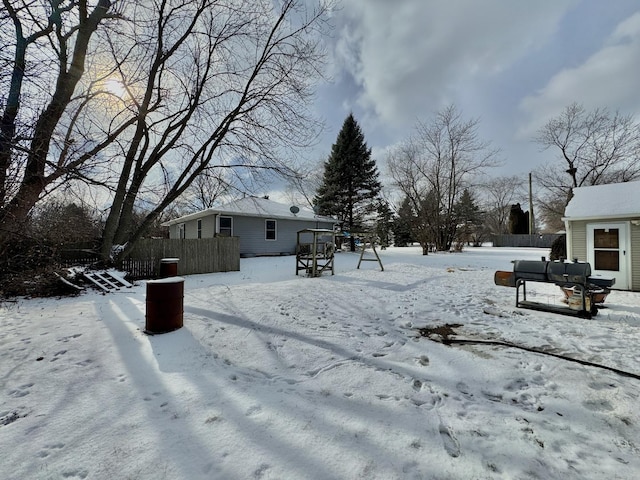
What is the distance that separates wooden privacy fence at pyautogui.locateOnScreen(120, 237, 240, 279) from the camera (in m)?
9.78

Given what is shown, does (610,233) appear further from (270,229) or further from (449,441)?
(270,229)

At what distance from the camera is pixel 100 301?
20.6ft

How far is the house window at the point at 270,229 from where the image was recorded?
17781mm

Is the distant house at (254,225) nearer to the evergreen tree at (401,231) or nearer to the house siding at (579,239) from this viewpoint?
the evergreen tree at (401,231)

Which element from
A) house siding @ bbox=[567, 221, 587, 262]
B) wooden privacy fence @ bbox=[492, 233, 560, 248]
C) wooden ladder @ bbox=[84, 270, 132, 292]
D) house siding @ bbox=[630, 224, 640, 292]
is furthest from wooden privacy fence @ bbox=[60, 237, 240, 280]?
wooden privacy fence @ bbox=[492, 233, 560, 248]

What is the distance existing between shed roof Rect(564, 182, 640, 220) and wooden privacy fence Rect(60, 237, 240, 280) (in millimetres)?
12166

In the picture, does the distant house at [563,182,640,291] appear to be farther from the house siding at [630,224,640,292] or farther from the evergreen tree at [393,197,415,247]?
the evergreen tree at [393,197,415,247]

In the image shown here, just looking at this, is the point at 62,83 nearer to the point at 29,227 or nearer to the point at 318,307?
the point at 29,227

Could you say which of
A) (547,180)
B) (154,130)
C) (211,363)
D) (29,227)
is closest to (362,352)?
(211,363)

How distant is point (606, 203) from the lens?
7.84 metres

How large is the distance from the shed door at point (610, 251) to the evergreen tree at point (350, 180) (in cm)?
1767

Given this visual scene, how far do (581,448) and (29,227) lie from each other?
7747 mm

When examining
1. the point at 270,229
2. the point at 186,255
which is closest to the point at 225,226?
the point at 270,229

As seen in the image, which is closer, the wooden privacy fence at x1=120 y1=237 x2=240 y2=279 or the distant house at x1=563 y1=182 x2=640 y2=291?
the distant house at x1=563 y1=182 x2=640 y2=291
